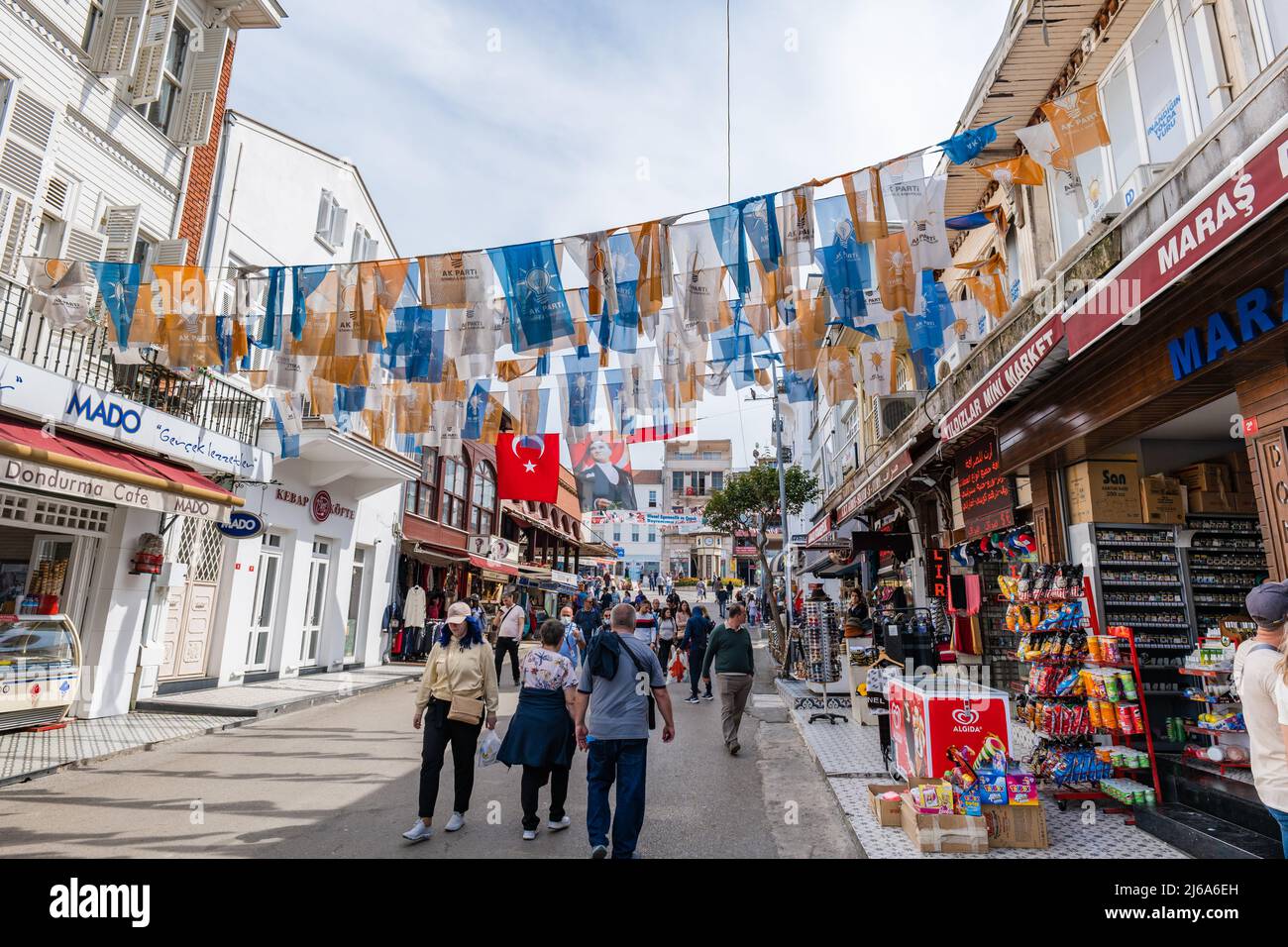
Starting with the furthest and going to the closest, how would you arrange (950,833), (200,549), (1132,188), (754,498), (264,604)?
1. (754,498)
2. (264,604)
3. (200,549)
4. (1132,188)
5. (950,833)

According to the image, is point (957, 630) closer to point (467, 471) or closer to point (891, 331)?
point (891, 331)

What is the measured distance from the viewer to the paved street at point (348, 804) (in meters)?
5.02

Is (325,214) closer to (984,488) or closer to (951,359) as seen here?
(951,359)

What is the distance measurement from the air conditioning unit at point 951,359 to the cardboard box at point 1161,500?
168 inches

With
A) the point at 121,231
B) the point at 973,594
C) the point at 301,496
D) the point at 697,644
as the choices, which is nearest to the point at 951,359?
the point at 973,594

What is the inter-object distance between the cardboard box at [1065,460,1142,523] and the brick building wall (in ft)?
45.8

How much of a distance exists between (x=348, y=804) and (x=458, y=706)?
186cm

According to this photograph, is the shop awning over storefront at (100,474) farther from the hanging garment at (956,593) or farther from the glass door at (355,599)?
the hanging garment at (956,593)

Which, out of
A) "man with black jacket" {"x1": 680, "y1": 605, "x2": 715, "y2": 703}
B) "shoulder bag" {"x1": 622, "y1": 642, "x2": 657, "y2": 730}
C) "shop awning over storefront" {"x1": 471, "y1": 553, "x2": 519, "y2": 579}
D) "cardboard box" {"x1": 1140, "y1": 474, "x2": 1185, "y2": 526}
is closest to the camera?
"shoulder bag" {"x1": 622, "y1": 642, "x2": 657, "y2": 730}

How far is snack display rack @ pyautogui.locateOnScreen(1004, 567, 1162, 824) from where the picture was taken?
5.36m

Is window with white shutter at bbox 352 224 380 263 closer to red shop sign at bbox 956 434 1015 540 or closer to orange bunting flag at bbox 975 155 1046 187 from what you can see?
red shop sign at bbox 956 434 1015 540

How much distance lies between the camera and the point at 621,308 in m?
7.23

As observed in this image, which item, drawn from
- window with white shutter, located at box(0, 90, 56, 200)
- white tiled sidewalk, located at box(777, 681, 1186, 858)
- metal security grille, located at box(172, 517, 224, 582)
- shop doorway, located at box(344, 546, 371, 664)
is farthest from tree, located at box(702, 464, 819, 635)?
window with white shutter, located at box(0, 90, 56, 200)

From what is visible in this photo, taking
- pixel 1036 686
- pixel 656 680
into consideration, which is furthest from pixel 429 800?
pixel 1036 686
